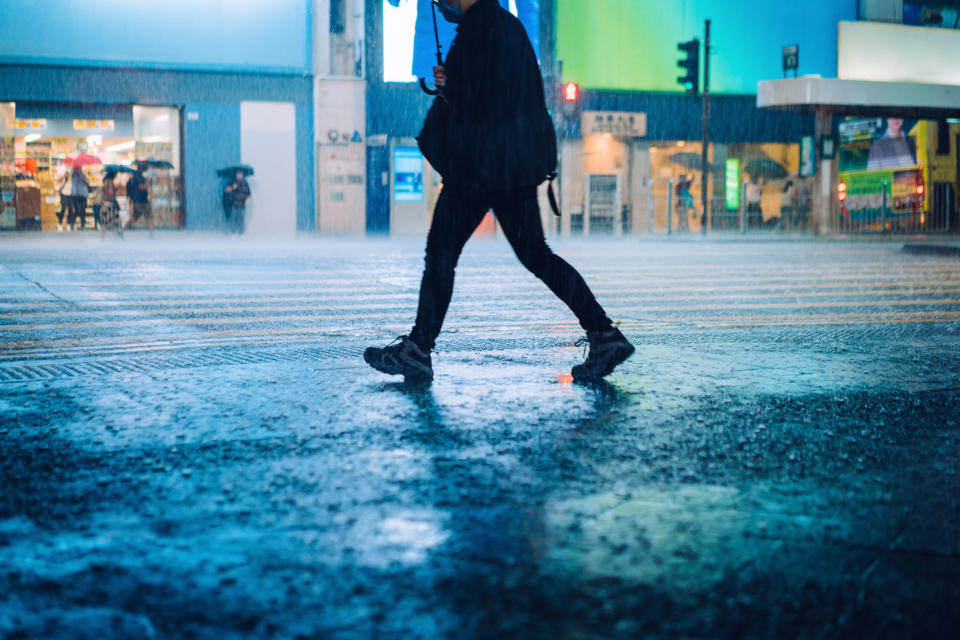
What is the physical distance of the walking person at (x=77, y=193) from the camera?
2616 cm

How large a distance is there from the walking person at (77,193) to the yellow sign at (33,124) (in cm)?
270

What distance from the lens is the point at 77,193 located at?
26.2 metres

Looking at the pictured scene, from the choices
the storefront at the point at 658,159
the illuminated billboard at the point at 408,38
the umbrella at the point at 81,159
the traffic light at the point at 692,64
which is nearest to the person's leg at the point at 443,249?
the traffic light at the point at 692,64

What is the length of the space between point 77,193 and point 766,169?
70.0ft

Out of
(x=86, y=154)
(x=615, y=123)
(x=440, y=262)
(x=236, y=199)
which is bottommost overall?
(x=440, y=262)

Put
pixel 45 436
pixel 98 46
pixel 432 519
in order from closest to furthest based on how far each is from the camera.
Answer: pixel 432 519 → pixel 45 436 → pixel 98 46

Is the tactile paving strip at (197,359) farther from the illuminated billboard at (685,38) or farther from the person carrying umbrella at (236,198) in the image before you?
the illuminated billboard at (685,38)

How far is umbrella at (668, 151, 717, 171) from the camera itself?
33.9 metres

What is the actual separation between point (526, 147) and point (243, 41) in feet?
87.2

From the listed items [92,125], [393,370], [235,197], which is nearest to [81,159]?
[92,125]

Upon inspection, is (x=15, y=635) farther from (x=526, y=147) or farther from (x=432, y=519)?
(x=526, y=147)

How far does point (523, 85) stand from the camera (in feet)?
14.3

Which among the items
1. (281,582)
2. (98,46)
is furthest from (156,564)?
(98,46)

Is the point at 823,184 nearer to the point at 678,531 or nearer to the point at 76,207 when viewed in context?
the point at 76,207
